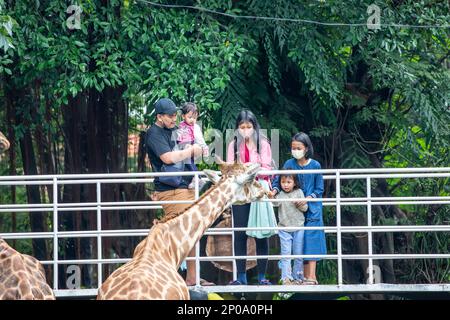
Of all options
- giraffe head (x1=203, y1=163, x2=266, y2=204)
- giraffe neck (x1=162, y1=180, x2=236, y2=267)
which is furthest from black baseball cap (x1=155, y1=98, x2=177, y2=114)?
giraffe neck (x1=162, y1=180, x2=236, y2=267)

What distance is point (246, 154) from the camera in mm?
13141

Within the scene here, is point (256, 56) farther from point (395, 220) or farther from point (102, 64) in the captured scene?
point (395, 220)

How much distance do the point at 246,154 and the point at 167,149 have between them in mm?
802

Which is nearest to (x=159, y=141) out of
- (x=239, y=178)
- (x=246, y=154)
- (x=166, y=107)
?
(x=166, y=107)

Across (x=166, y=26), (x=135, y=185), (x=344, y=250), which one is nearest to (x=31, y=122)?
(x=135, y=185)

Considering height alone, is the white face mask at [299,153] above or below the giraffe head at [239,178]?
above

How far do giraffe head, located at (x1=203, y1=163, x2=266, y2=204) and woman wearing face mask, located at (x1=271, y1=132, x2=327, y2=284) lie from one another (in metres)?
1.32

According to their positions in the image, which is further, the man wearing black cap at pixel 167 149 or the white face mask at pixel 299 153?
the white face mask at pixel 299 153

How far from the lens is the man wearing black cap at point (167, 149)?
42.0 feet

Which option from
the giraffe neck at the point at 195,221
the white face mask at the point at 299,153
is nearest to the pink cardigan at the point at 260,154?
the white face mask at the point at 299,153

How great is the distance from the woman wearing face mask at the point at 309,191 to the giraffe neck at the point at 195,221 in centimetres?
159

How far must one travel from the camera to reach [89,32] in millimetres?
16625

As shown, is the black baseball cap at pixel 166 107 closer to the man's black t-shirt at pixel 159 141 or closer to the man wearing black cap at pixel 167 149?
the man wearing black cap at pixel 167 149

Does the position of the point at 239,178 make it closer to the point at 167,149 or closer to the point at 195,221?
the point at 195,221
